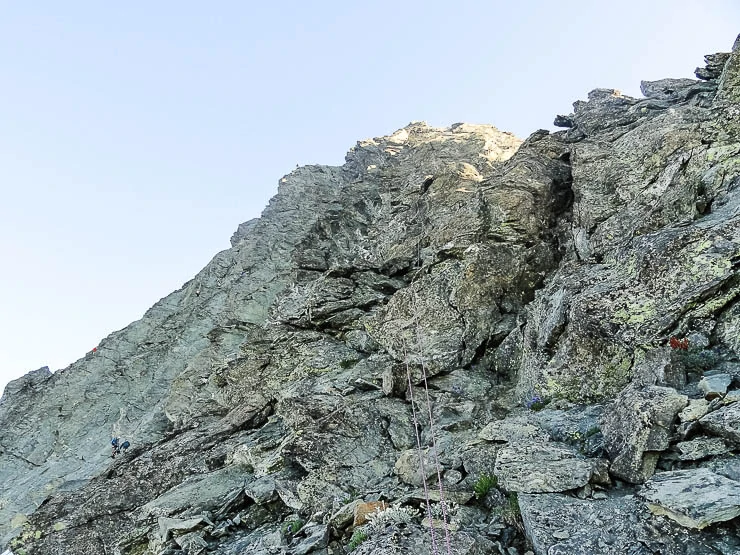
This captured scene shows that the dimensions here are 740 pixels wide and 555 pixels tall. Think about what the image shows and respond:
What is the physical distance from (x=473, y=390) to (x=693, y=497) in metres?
9.95

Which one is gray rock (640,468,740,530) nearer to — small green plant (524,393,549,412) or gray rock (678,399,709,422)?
gray rock (678,399,709,422)

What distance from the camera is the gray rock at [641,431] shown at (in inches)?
389

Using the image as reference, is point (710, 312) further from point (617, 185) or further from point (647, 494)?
point (617, 185)

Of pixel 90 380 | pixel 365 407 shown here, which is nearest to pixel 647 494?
pixel 365 407

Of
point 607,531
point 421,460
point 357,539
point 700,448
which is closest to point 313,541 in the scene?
point 357,539

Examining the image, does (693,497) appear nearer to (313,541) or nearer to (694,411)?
(694,411)

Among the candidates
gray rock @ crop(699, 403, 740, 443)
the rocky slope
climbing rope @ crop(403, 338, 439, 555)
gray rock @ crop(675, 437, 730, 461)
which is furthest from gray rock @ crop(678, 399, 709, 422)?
climbing rope @ crop(403, 338, 439, 555)

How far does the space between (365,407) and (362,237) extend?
2116 cm

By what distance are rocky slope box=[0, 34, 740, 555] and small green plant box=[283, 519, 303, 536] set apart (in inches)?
10.2

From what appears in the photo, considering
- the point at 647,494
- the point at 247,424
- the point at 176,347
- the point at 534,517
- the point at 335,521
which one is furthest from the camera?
the point at 176,347

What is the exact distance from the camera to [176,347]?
37.5 metres

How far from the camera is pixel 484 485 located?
11.9m

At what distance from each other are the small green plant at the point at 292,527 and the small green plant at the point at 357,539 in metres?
2.91

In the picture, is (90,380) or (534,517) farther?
(90,380)
